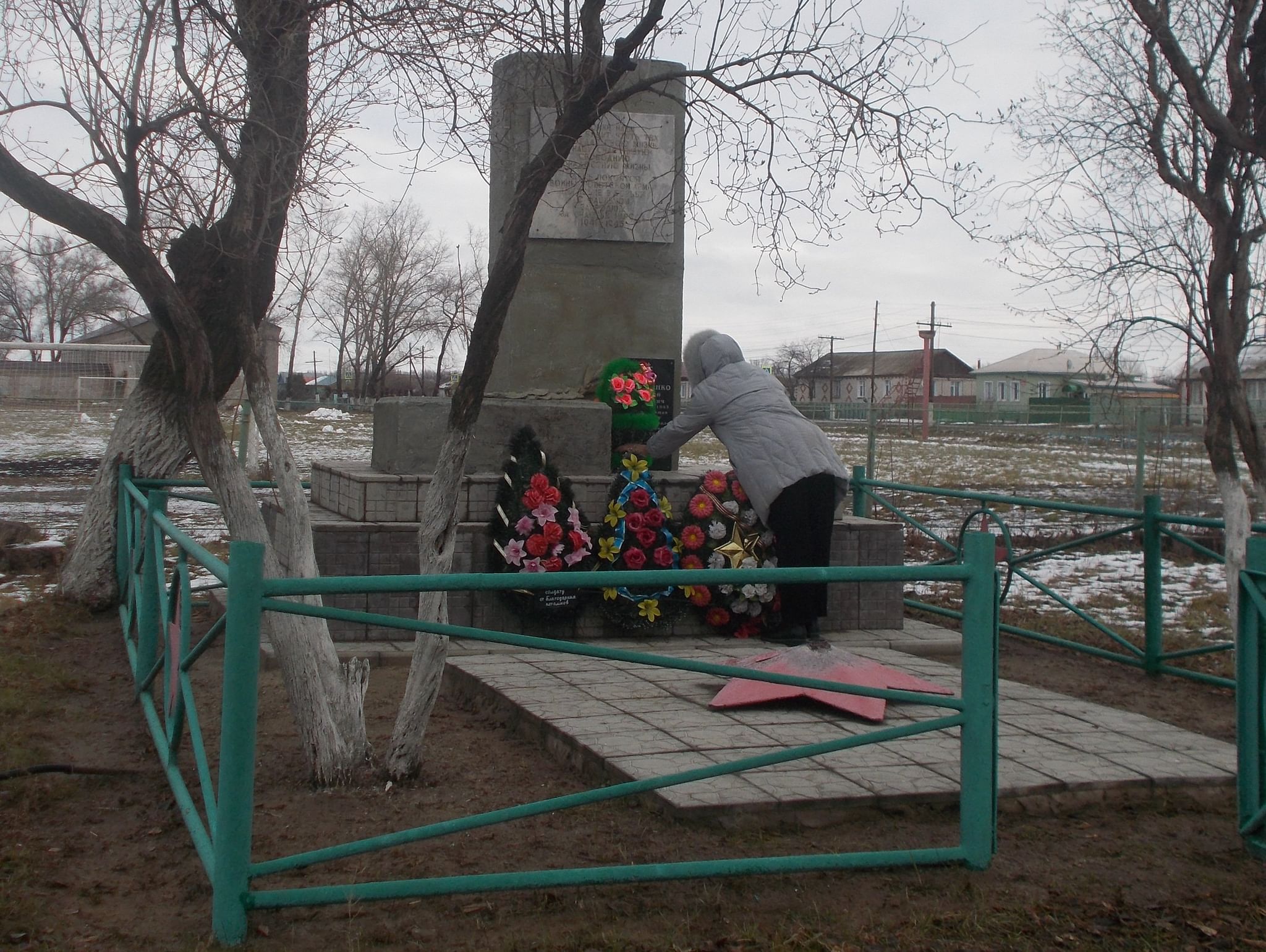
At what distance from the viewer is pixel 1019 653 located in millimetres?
7398

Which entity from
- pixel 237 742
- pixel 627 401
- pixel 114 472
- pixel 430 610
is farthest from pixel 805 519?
pixel 114 472

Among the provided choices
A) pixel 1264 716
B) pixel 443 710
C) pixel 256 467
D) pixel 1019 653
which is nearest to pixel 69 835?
pixel 443 710

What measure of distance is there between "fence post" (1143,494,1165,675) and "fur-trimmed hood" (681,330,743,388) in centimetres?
243

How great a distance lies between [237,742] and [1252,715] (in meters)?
2.98

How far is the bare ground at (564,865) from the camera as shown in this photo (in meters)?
2.98

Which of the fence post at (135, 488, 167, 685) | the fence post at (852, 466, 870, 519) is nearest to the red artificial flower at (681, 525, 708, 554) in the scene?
the fence post at (852, 466, 870, 519)

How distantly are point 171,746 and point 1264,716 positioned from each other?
3.41 m

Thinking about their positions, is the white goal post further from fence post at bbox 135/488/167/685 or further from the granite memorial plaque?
fence post at bbox 135/488/167/685

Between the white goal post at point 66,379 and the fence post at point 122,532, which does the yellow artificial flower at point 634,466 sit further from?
the white goal post at point 66,379

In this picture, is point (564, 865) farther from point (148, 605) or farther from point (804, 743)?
point (148, 605)

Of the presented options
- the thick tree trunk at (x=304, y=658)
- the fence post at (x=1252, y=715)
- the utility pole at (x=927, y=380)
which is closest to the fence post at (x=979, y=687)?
the fence post at (x=1252, y=715)

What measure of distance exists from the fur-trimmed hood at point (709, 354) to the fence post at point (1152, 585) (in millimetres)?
2426

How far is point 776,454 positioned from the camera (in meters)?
6.30

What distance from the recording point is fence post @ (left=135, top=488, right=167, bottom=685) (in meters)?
4.92
